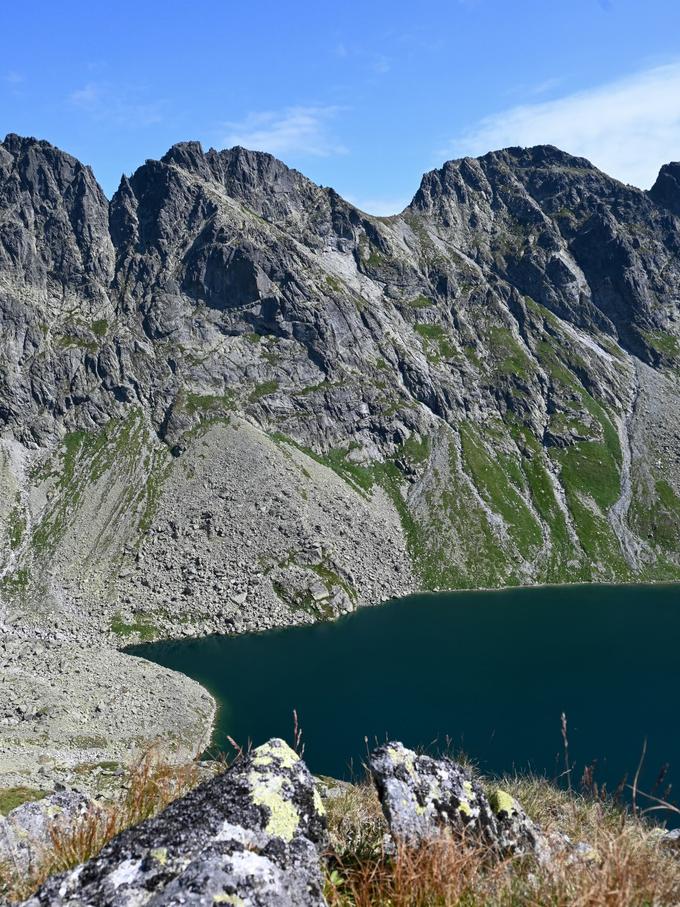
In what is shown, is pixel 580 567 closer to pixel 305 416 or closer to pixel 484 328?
pixel 305 416

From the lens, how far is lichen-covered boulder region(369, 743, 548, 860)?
21.5ft

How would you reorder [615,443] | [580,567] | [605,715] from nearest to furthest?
[605,715] → [580,567] → [615,443]

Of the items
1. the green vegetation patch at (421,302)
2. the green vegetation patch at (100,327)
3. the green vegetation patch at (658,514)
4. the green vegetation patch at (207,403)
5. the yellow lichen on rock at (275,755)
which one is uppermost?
the green vegetation patch at (421,302)

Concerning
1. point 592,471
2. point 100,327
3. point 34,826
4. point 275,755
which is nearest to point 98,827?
point 275,755

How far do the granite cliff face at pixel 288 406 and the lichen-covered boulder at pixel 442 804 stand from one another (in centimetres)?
6246

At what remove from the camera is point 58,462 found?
11844cm

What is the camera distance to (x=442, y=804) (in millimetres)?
6973

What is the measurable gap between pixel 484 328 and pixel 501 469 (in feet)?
179

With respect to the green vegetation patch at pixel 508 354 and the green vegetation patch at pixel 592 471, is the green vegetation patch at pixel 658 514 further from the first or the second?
the green vegetation patch at pixel 508 354

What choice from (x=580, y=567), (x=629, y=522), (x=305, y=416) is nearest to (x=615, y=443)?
(x=629, y=522)

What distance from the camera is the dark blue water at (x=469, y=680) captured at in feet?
172

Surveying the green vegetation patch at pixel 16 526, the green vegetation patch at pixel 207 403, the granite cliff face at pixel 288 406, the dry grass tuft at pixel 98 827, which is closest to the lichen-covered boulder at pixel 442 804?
the dry grass tuft at pixel 98 827

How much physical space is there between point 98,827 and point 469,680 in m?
68.6

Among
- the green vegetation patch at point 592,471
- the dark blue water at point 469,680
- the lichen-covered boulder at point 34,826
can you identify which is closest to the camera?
the lichen-covered boulder at point 34,826
